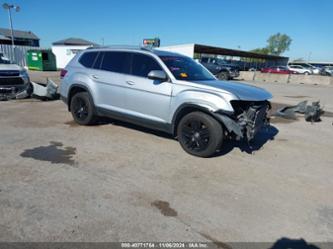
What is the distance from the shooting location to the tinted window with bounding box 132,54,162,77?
5.46 m

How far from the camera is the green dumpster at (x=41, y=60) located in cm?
2755

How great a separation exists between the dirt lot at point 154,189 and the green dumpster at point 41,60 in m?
24.0

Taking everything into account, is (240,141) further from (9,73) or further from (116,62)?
(9,73)

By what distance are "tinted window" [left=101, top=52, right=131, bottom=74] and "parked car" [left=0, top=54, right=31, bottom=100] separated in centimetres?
533

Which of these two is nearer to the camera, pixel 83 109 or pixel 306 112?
pixel 83 109

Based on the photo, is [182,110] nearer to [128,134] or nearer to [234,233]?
[128,134]

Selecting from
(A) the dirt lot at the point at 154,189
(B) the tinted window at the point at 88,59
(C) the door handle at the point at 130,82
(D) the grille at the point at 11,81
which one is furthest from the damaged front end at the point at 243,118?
(D) the grille at the point at 11,81

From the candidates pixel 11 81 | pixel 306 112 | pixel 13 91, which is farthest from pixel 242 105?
pixel 13 91

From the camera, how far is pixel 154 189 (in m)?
3.77

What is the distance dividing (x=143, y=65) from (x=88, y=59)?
168cm

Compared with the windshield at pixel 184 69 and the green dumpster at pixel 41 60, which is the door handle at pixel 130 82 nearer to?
the windshield at pixel 184 69

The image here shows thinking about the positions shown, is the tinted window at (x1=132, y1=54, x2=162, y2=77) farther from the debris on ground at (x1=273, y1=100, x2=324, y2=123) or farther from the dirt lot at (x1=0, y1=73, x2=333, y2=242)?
the debris on ground at (x1=273, y1=100, x2=324, y2=123)

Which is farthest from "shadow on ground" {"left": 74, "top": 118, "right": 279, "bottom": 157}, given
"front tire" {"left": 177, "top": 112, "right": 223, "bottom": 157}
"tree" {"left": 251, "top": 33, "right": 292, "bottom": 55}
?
"tree" {"left": 251, "top": 33, "right": 292, "bottom": 55}

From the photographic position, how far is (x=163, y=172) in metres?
4.32
